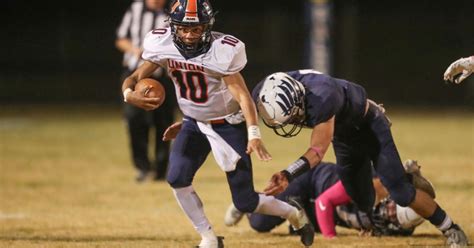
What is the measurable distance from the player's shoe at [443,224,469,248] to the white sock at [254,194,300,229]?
2.89ft

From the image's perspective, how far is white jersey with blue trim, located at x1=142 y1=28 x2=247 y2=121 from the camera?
5410 mm

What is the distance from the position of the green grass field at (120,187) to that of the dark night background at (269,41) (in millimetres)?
6406

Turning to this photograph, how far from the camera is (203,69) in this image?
5449 millimetres

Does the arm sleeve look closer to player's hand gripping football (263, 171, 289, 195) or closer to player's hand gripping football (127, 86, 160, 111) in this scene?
player's hand gripping football (127, 86, 160, 111)

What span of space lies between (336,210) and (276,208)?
0.83 metres

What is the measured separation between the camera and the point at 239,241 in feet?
20.1

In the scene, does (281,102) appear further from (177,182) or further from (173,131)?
(173,131)

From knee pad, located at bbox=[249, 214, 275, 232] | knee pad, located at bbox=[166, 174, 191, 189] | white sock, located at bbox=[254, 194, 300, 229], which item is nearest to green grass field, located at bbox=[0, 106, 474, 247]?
knee pad, located at bbox=[249, 214, 275, 232]

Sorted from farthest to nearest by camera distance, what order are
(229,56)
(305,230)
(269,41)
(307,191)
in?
1. (269,41)
2. (307,191)
3. (305,230)
4. (229,56)

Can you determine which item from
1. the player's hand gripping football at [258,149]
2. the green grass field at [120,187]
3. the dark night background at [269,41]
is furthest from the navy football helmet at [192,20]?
the dark night background at [269,41]

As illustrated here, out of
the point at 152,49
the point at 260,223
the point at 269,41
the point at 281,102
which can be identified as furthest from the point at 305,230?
the point at 269,41

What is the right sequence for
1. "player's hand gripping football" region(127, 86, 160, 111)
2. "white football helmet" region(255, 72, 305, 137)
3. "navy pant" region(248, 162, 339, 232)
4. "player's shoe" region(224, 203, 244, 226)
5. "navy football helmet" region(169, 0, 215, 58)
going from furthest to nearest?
"player's shoe" region(224, 203, 244, 226) < "navy pant" region(248, 162, 339, 232) < "player's hand gripping football" region(127, 86, 160, 111) < "navy football helmet" region(169, 0, 215, 58) < "white football helmet" region(255, 72, 305, 137)

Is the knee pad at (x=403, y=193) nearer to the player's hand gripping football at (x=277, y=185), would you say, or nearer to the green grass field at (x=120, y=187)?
the green grass field at (x=120, y=187)

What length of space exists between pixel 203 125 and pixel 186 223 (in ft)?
4.88
